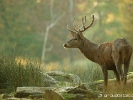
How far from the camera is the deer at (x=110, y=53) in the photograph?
856 cm

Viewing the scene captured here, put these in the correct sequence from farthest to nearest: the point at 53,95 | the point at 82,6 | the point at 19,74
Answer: the point at 82,6, the point at 19,74, the point at 53,95

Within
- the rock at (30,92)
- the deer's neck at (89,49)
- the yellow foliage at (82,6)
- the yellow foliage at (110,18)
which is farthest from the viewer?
the yellow foliage at (82,6)

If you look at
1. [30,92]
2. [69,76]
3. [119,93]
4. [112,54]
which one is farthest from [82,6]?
[119,93]

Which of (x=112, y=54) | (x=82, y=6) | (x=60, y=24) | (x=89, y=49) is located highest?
(x=82, y=6)

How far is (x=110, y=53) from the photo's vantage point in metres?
8.91

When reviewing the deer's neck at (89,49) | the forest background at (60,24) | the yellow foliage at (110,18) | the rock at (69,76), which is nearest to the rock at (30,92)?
the deer's neck at (89,49)

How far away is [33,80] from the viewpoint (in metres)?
8.99

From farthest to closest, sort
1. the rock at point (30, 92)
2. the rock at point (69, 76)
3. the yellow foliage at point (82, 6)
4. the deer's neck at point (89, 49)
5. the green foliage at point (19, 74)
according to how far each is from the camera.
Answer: the yellow foliage at point (82, 6) → the rock at point (69, 76) → the deer's neck at point (89, 49) → the green foliage at point (19, 74) → the rock at point (30, 92)

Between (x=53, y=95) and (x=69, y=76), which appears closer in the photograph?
(x=53, y=95)

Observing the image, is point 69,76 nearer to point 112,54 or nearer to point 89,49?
point 89,49

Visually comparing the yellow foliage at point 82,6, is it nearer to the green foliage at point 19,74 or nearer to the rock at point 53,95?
the green foliage at point 19,74

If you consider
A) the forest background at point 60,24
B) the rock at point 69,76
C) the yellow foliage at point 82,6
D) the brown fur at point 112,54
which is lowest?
the rock at point 69,76

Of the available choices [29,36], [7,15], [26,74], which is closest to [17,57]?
[26,74]

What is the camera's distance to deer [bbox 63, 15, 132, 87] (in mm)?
8562
